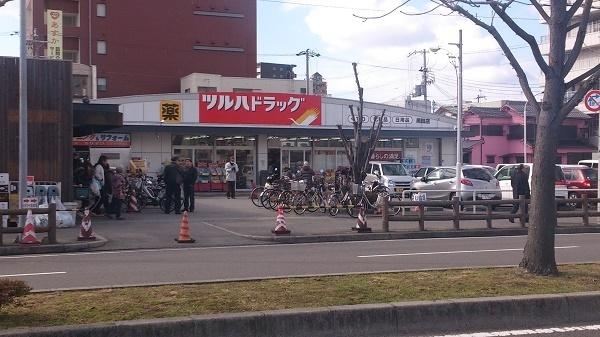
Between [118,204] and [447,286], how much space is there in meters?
14.8

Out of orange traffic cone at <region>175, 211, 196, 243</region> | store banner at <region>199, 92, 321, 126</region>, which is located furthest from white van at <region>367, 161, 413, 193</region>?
orange traffic cone at <region>175, 211, 196, 243</region>

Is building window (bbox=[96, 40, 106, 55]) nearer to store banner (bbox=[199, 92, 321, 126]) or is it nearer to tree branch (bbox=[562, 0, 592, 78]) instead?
store banner (bbox=[199, 92, 321, 126])

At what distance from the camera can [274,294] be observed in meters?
8.61

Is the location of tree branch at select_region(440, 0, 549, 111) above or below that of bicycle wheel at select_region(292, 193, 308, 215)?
above

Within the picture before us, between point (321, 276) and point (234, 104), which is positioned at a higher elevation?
point (234, 104)

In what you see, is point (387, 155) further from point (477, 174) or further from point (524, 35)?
point (524, 35)

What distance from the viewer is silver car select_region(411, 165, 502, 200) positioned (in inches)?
1059

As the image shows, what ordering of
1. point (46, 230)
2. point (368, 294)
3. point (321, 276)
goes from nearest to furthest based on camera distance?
point (368, 294)
point (321, 276)
point (46, 230)

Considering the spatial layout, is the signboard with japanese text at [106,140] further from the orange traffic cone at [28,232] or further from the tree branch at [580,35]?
the tree branch at [580,35]

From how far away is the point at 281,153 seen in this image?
39.9m

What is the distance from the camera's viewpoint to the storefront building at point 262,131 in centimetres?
3588

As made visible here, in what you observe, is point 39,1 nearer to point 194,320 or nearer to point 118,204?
point 118,204

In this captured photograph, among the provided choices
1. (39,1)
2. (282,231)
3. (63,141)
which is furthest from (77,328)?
(39,1)

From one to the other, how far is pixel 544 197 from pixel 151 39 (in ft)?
165
